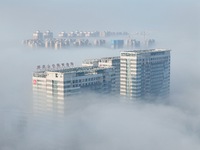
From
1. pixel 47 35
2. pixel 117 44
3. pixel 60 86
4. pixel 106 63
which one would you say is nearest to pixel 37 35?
pixel 47 35

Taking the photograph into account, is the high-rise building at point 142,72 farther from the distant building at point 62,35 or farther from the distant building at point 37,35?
the distant building at point 62,35

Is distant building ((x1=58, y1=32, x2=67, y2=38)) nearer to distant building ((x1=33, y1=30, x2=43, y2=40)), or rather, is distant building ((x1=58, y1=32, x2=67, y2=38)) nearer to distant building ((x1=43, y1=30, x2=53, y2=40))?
distant building ((x1=43, y1=30, x2=53, y2=40))

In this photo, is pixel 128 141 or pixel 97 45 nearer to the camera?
pixel 128 141

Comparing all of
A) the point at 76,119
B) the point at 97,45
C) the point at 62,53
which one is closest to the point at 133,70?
the point at 76,119

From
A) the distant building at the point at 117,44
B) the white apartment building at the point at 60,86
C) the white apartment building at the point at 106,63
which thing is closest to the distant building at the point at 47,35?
the distant building at the point at 117,44
